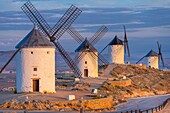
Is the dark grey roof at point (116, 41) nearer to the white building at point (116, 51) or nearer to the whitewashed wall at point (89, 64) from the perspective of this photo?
the white building at point (116, 51)

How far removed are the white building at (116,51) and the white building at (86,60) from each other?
11.7m

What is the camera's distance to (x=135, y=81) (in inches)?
2276

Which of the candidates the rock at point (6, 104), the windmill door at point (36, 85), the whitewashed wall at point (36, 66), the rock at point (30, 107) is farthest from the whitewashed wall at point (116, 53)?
the rock at point (30, 107)

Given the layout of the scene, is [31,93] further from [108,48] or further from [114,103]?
[108,48]

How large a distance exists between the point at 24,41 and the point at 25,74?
2.60 metres

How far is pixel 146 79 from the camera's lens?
60.9m

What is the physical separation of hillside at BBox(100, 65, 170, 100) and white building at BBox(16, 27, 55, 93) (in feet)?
23.8

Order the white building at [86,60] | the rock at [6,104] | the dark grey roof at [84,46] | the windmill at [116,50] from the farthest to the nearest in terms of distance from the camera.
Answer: the windmill at [116,50] → the white building at [86,60] → the dark grey roof at [84,46] → the rock at [6,104]

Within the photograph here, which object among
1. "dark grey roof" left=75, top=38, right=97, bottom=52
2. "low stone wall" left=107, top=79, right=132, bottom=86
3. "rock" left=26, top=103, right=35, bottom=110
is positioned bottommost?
"rock" left=26, top=103, right=35, bottom=110

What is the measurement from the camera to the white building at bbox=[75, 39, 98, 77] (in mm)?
56250

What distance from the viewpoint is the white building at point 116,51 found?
68625 mm

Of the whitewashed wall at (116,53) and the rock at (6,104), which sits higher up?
the whitewashed wall at (116,53)

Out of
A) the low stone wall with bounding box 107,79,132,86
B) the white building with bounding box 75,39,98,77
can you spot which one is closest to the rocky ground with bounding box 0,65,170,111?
the low stone wall with bounding box 107,79,132,86

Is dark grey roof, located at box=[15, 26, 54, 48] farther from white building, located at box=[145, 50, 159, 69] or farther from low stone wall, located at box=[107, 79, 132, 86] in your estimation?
white building, located at box=[145, 50, 159, 69]
